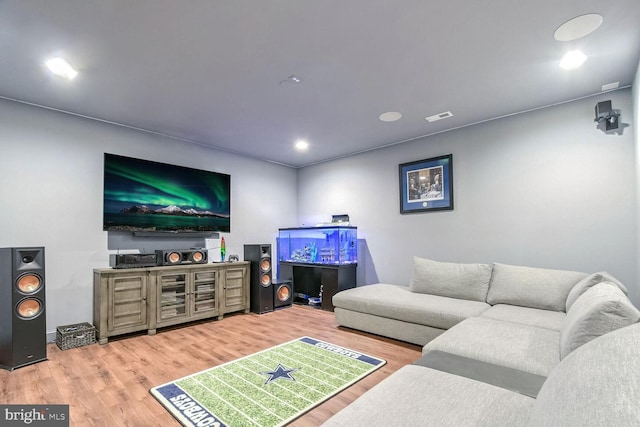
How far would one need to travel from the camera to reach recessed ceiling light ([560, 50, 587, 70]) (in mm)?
2418

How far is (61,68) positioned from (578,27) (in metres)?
3.87

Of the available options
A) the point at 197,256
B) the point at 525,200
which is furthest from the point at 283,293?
the point at 525,200

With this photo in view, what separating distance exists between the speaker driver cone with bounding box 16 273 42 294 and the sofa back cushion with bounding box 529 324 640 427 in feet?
12.2

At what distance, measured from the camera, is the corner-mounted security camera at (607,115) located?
2.92m

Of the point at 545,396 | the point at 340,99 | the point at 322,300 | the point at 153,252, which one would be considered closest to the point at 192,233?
the point at 153,252

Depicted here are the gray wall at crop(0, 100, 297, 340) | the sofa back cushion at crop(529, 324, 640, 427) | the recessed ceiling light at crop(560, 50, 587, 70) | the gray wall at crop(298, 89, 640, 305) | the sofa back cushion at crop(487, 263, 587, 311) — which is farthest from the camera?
the gray wall at crop(0, 100, 297, 340)

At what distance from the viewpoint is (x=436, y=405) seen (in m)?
1.23

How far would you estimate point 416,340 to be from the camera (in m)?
3.06

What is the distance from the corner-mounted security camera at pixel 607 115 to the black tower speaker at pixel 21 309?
17.7 feet

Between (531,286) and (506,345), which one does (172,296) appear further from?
(531,286)

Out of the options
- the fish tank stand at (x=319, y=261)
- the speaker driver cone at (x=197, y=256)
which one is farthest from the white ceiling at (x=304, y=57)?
the fish tank stand at (x=319, y=261)

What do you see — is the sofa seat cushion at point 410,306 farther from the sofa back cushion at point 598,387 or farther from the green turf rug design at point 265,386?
the sofa back cushion at point 598,387

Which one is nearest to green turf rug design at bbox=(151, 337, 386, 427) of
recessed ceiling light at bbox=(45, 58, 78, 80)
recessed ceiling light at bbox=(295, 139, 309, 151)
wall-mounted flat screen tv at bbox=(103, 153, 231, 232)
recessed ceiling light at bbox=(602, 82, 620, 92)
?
wall-mounted flat screen tv at bbox=(103, 153, 231, 232)

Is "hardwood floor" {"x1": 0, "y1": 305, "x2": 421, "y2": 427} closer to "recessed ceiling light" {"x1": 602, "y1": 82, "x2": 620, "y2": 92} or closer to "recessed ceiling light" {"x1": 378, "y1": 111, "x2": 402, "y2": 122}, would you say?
"recessed ceiling light" {"x1": 378, "y1": 111, "x2": 402, "y2": 122}
